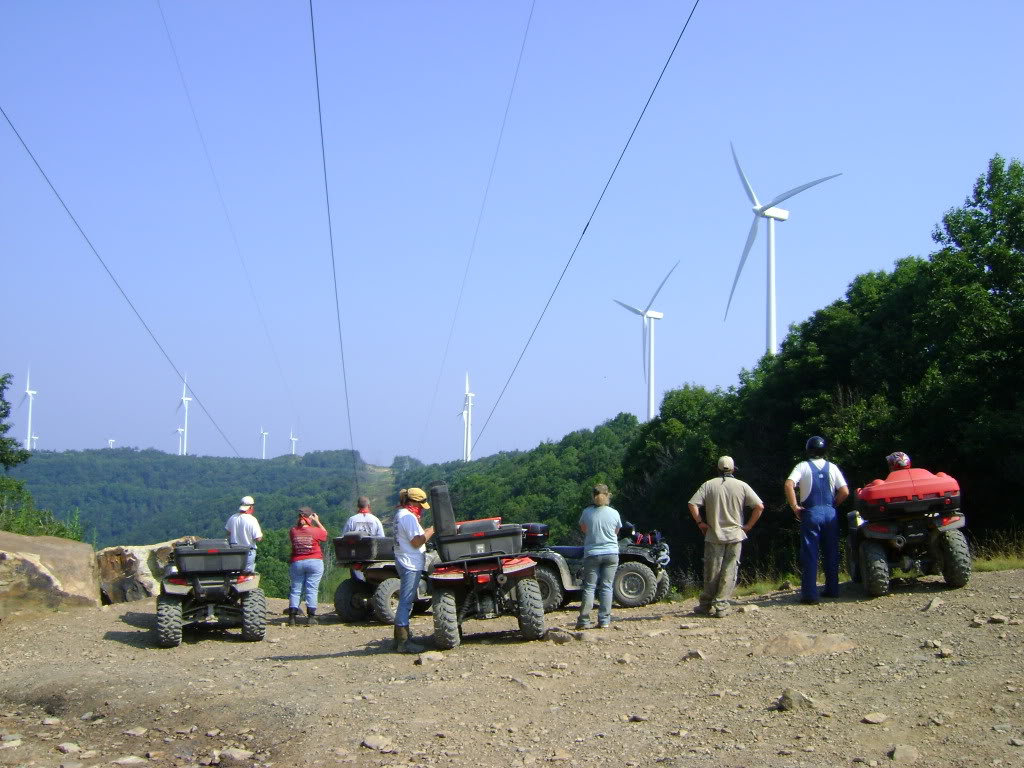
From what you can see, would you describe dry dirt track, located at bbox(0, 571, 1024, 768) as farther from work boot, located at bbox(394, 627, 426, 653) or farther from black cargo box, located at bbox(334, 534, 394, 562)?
black cargo box, located at bbox(334, 534, 394, 562)

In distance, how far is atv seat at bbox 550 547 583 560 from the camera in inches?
579

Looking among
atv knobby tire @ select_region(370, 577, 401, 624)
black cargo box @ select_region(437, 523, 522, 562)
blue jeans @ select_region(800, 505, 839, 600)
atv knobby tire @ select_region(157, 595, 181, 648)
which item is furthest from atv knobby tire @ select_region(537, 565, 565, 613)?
atv knobby tire @ select_region(157, 595, 181, 648)

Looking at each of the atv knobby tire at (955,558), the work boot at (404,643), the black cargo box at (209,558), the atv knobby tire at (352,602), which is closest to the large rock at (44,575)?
the black cargo box at (209,558)

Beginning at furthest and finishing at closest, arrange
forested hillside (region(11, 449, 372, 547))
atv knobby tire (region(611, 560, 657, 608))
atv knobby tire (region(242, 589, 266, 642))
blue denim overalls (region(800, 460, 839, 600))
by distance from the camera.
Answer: forested hillside (region(11, 449, 372, 547)) → atv knobby tire (region(611, 560, 657, 608)) → atv knobby tire (region(242, 589, 266, 642)) → blue denim overalls (region(800, 460, 839, 600))

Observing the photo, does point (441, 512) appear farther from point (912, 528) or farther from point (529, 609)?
point (912, 528)

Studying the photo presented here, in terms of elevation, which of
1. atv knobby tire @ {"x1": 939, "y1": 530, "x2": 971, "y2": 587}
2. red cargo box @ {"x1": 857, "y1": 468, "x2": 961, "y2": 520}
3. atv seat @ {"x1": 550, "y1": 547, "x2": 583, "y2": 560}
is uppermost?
red cargo box @ {"x1": 857, "y1": 468, "x2": 961, "y2": 520}

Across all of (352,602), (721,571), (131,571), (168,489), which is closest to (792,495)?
(721,571)

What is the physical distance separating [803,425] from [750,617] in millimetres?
23470

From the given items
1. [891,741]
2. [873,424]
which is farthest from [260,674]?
[873,424]

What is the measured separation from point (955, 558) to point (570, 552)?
571 cm

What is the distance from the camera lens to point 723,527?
10883mm

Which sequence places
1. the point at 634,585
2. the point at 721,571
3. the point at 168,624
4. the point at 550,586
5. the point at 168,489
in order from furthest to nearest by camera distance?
the point at 168,489, the point at 634,585, the point at 550,586, the point at 168,624, the point at 721,571

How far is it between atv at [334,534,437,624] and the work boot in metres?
2.56

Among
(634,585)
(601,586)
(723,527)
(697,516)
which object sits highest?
(697,516)
